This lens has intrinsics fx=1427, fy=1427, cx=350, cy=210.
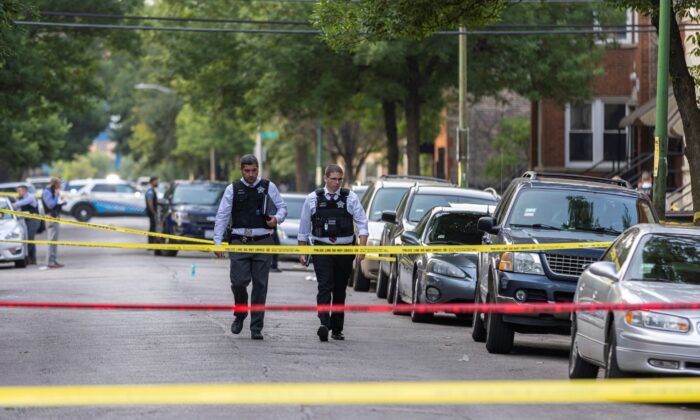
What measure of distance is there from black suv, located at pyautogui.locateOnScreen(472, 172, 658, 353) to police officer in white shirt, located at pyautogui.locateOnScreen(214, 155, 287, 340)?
226 centimetres

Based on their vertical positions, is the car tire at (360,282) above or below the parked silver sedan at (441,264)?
below

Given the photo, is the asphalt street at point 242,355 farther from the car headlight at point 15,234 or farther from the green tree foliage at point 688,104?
the car headlight at point 15,234

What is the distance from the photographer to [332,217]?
14508 mm

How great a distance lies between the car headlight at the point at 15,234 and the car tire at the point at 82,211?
31827 millimetres

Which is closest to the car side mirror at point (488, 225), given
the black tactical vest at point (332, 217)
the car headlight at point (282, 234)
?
the black tactical vest at point (332, 217)

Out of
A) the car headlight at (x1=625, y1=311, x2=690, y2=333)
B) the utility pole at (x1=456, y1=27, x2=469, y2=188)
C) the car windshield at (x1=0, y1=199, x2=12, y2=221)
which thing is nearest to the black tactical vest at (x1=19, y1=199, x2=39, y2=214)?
the car windshield at (x1=0, y1=199, x2=12, y2=221)

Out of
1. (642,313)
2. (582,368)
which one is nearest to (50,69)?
(582,368)

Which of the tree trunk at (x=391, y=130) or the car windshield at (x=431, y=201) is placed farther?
the tree trunk at (x=391, y=130)

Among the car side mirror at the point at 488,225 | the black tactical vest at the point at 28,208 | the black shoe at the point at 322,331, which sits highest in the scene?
the car side mirror at the point at 488,225

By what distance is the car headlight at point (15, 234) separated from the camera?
91.4 feet

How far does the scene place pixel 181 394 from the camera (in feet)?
21.5

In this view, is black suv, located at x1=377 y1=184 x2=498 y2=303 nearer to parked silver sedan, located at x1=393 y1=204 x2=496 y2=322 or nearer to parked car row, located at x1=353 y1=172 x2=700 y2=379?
parked car row, located at x1=353 y1=172 x2=700 y2=379

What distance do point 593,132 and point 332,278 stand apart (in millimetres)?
31076

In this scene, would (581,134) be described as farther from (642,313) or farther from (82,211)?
(642,313)
